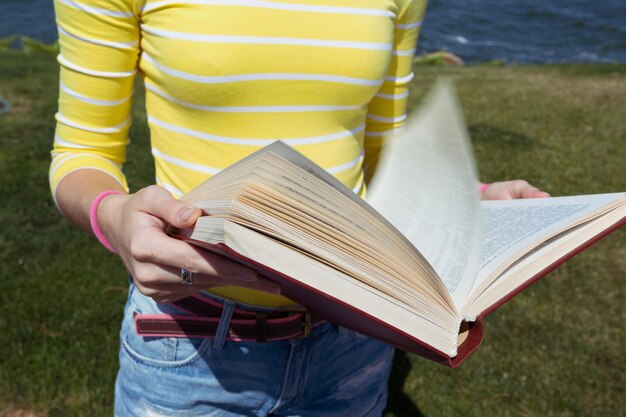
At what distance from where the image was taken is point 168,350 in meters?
1.29

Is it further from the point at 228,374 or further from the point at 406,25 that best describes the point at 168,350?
the point at 406,25

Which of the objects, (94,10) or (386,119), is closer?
(94,10)

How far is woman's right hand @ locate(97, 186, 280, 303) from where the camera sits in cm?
85

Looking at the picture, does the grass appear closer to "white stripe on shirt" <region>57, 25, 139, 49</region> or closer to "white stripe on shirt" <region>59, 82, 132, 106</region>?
"white stripe on shirt" <region>59, 82, 132, 106</region>

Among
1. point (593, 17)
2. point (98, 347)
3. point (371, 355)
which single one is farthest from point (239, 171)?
point (593, 17)

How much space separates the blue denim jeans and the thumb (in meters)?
0.45

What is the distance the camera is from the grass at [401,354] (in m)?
3.10

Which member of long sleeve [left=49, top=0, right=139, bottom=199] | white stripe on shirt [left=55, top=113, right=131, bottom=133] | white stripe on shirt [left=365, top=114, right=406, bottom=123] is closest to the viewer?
long sleeve [left=49, top=0, right=139, bottom=199]

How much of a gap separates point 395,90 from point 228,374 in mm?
740

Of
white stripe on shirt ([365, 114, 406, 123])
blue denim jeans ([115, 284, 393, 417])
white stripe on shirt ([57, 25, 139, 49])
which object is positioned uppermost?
white stripe on shirt ([57, 25, 139, 49])

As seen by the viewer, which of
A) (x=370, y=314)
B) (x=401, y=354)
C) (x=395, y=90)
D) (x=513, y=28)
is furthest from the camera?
(x=513, y=28)

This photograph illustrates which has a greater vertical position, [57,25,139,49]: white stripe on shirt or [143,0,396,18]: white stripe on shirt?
[143,0,396,18]: white stripe on shirt

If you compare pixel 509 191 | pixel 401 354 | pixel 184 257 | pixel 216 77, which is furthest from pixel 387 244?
pixel 401 354

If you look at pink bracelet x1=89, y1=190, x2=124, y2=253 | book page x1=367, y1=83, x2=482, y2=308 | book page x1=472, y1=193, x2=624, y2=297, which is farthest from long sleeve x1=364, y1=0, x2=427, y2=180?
pink bracelet x1=89, y1=190, x2=124, y2=253
